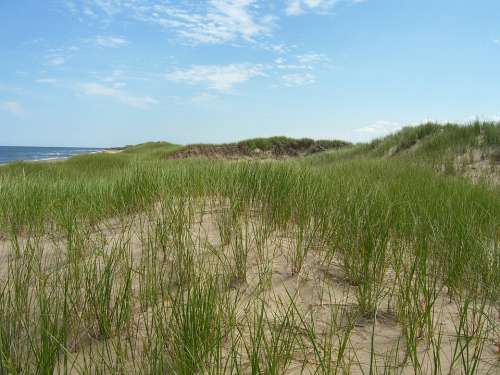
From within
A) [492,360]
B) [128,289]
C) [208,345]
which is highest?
[128,289]

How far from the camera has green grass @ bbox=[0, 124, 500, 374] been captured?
4.66 feet

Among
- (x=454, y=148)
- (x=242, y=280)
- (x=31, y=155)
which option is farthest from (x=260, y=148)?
(x=31, y=155)

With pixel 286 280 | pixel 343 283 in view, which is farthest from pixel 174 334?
pixel 343 283

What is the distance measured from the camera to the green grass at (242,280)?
4.66ft

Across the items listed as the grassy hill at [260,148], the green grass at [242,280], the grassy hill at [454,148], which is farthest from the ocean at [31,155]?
the green grass at [242,280]

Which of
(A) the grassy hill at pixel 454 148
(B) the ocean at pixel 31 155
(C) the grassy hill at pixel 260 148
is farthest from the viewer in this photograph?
(B) the ocean at pixel 31 155

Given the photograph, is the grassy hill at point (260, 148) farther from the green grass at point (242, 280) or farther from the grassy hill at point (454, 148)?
the green grass at point (242, 280)

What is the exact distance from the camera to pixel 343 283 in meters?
2.19

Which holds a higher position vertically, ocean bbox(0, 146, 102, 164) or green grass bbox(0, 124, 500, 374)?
ocean bbox(0, 146, 102, 164)

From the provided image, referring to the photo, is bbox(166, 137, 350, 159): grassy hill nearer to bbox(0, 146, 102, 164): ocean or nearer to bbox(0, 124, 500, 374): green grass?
bbox(0, 124, 500, 374): green grass

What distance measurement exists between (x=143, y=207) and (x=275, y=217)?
1348 millimetres

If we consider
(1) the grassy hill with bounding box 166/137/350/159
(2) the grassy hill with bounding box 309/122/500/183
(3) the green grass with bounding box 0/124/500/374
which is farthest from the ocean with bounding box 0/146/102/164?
(3) the green grass with bounding box 0/124/500/374

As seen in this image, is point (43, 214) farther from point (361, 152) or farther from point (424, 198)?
point (361, 152)

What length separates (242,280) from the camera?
2131 millimetres
